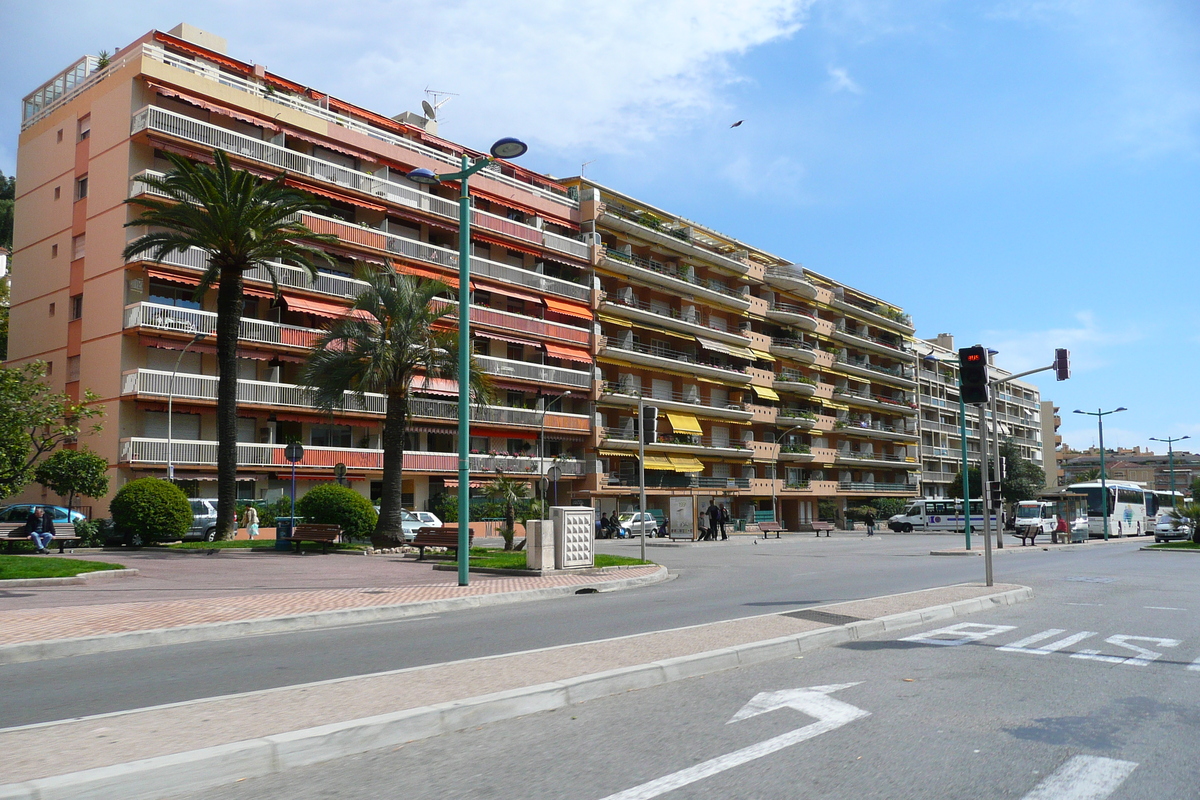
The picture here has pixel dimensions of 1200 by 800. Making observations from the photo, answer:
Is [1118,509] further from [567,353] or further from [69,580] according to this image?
[69,580]

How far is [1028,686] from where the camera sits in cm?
712

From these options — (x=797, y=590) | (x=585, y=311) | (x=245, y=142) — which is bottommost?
(x=797, y=590)

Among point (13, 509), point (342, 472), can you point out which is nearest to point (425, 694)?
point (342, 472)

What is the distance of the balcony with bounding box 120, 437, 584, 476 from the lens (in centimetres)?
3594

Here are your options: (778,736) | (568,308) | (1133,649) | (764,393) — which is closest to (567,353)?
(568,308)

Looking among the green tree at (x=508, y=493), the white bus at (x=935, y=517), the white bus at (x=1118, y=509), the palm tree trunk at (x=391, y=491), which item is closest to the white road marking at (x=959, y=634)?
the green tree at (x=508, y=493)

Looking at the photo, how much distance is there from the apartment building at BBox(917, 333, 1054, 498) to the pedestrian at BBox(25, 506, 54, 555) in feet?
263

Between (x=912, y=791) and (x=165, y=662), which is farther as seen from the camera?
(x=165, y=662)

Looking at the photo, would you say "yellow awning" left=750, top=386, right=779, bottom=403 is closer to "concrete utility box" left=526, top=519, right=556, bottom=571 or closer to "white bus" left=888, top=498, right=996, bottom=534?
"white bus" left=888, top=498, right=996, bottom=534

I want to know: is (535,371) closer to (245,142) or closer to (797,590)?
(245,142)

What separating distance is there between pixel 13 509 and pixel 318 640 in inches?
1161

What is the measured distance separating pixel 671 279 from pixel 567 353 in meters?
11.5

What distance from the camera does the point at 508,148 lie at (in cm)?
1462

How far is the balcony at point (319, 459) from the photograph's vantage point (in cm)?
3594
